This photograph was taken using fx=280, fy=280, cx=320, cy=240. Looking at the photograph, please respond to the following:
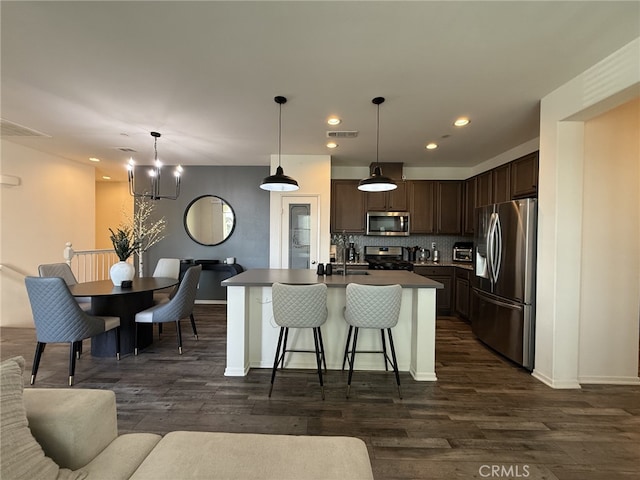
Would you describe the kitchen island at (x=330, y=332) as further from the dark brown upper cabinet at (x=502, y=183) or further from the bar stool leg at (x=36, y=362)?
the dark brown upper cabinet at (x=502, y=183)

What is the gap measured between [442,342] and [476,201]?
2547mm

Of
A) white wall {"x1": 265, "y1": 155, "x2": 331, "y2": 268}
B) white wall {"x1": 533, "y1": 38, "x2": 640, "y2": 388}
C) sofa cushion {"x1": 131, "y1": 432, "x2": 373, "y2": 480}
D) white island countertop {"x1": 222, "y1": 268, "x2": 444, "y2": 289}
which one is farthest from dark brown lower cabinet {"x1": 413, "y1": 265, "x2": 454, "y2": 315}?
sofa cushion {"x1": 131, "y1": 432, "x2": 373, "y2": 480}

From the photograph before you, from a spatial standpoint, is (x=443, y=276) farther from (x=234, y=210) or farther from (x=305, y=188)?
(x=234, y=210)

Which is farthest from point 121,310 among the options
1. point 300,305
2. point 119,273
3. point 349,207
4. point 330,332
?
point 349,207

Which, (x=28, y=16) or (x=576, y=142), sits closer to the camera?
(x=28, y=16)

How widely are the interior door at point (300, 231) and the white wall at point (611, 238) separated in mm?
3393

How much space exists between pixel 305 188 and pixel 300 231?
0.75 metres

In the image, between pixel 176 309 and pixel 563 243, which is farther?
pixel 176 309

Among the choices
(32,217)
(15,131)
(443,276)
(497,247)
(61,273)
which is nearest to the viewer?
(497,247)

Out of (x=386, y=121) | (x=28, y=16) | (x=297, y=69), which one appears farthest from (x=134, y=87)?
(x=386, y=121)

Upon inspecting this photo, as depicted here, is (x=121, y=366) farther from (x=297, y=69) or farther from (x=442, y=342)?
(x=442, y=342)

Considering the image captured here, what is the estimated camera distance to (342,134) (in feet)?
12.3

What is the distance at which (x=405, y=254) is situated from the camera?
219 inches

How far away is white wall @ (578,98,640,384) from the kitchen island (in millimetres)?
1481
